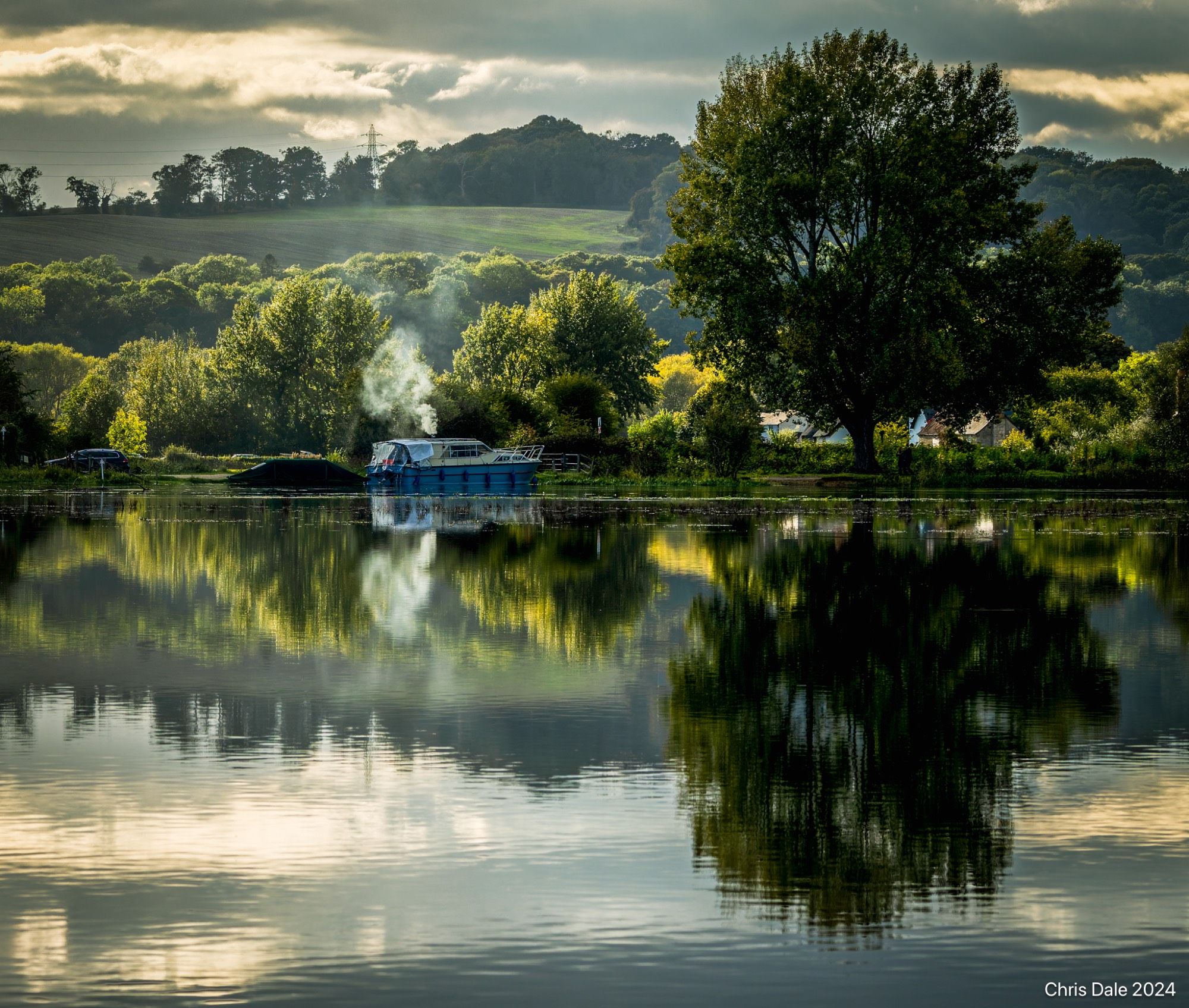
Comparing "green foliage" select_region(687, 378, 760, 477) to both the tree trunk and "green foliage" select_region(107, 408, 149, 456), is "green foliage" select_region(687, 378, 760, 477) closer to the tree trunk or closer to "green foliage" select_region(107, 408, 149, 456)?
the tree trunk

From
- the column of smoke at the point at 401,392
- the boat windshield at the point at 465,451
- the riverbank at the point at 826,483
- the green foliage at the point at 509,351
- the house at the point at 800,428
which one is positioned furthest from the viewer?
the house at the point at 800,428

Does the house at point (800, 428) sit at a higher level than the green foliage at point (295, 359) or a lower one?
lower

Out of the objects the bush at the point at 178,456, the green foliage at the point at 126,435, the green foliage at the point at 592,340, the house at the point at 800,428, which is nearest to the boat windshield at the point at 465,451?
the bush at the point at 178,456

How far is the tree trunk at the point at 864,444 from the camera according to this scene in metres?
72.1

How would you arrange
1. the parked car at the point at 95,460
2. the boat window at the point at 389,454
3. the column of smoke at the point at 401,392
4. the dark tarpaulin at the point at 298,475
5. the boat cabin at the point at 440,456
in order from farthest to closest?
the column of smoke at the point at 401,392, the parked car at the point at 95,460, the dark tarpaulin at the point at 298,475, the boat window at the point at 389,454, the boat cabin at the point at 440,456

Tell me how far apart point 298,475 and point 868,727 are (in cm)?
7450

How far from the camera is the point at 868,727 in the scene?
11.9 meters

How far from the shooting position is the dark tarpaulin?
81.6 metres

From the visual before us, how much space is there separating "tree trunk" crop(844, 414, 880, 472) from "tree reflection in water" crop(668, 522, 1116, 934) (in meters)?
49.4

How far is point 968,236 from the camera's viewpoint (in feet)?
231

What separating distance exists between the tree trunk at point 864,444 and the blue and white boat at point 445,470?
1455 cm

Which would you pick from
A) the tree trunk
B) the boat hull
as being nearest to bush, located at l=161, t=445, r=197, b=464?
the boat hull

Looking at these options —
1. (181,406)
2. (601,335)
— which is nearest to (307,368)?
(181,406)

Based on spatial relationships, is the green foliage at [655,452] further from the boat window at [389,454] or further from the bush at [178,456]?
the bush at [178,456]
